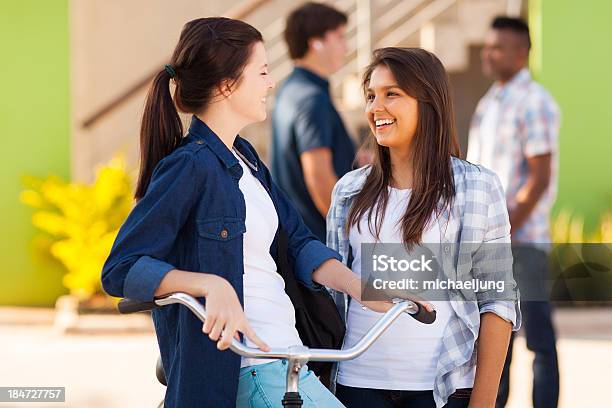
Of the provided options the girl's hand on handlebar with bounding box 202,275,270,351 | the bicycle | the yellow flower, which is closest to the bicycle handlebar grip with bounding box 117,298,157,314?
the bicycle

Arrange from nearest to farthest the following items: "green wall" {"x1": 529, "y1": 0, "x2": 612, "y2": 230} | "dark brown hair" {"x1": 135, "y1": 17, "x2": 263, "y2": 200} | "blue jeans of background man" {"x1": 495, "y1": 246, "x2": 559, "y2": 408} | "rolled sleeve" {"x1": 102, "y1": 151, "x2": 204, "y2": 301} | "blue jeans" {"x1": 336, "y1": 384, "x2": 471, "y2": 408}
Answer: "rolled sleeve" {"x1": 102, "y1": 151, "x2": 204, "y2": 301}
"dark brown hair" {"x1": 135, "y1": 17, "x2": 263, "y2": 200}
"blue jeans" {"x1": 336, "y1": 384, "x2": 471, "y2": 408}
"blue jeans of background man" {"x1": 495, "y1": 246, "x2": 559, "y2": 408}
"green wall" {"x1": 529, "y1": 0, "x2": 612, "y2": 230}

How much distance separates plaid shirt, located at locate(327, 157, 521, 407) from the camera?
9.66ft

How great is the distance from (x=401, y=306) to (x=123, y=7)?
302 inches

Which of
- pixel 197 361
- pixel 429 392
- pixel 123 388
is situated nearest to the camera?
pixel 197 361

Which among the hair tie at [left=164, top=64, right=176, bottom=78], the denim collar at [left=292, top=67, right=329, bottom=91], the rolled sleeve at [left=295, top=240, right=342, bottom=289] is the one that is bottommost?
the rolled sleeve at [left=295, top=240, right=342, bottom=289]

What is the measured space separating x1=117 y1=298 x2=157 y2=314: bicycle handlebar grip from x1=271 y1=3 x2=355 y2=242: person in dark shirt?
101 inches

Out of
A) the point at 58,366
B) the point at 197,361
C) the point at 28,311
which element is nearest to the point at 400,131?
the point at 197,361

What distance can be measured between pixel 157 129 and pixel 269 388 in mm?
664

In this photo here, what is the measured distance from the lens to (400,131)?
3123mm

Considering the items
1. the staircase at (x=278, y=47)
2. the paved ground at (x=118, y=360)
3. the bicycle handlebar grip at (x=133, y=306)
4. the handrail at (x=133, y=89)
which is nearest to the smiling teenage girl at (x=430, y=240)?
the bicycle handlebar grip at (x=133, y=306)

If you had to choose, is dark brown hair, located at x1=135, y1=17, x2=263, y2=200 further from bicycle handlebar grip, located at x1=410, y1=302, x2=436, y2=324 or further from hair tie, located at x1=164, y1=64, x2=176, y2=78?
bicycle handlebar grip, located at x1=410, y1=302, x2=436, y2=324

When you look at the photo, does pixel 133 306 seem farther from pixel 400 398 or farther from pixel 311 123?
pixel 311 123

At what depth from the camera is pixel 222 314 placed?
7.69 feet

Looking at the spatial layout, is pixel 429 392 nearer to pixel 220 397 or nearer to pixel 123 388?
pixel 220 397
